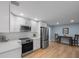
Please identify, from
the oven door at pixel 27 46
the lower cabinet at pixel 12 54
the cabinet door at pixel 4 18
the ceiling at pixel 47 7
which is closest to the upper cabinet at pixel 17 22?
the ceiling at pixel 47 7

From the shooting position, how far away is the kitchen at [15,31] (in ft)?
6.82

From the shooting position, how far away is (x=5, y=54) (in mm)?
1868

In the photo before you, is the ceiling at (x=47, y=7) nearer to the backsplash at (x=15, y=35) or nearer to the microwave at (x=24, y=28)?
the microwave at (x=24, y=28)

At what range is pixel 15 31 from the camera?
4203mm

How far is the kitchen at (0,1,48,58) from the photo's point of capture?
2.08 m

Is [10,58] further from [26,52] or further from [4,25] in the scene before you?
[26,52]

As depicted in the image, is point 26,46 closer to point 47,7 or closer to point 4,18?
point 47,7

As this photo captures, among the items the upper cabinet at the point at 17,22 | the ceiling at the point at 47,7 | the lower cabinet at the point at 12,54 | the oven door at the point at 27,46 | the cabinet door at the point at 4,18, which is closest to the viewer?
the lower cabinet at the point at 12,54

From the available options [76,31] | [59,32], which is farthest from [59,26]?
[76,31]

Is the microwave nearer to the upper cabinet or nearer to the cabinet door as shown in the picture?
the upper cabinet

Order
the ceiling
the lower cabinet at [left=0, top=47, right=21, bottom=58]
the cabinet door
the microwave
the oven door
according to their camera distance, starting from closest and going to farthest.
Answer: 1. the lower cabinet at [left=0, top=47, right=21, bottom=58]
2. the cabinet door
3. the ceiling
4. the oven door
5. the microwave

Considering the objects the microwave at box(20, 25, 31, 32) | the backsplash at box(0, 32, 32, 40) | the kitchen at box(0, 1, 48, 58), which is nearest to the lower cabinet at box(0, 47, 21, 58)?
the kitchen at box(0, 1, 48, 58)

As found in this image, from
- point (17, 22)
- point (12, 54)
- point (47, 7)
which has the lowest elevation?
point (12, 54)

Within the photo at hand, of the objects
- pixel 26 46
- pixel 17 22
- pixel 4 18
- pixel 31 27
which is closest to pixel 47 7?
pixel 4 18
